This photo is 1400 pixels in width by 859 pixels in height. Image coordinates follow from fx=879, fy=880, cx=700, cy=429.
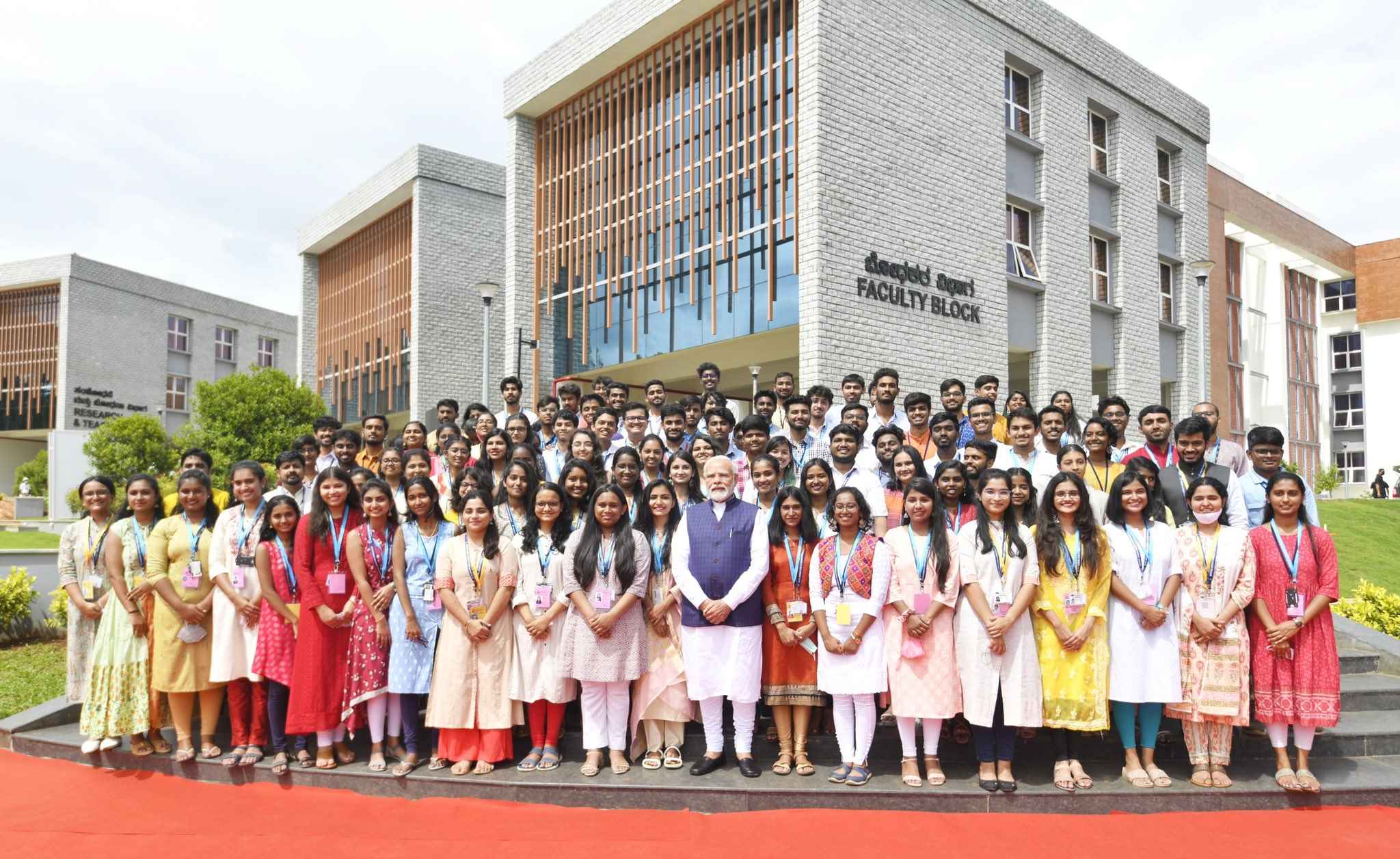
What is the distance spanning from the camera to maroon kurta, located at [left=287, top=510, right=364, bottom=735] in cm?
484

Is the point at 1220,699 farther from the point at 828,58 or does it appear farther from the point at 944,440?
the point at 828,58

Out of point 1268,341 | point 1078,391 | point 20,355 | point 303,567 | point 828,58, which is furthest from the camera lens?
point 20,355

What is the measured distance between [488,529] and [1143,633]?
11.7 ft

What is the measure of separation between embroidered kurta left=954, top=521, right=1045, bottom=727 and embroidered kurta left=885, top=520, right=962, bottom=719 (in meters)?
0.05

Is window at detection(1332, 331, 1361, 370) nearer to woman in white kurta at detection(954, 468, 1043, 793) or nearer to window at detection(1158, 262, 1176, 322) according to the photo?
window at detection(1158, 262, 1176, 322)

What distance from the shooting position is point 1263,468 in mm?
5156

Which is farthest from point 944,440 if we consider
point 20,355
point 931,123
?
point 20,355

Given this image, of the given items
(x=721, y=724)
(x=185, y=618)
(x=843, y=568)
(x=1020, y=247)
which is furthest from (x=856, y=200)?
(x=185, y=618)

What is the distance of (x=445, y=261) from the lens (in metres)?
20.6

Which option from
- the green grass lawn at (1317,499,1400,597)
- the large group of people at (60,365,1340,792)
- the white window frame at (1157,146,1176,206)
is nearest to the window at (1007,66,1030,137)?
the white window frame at (1157,146,1176,206)

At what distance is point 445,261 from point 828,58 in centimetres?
1178

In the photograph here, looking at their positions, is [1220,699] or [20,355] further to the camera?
[20,355]

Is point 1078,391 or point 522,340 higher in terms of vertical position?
point 522,340

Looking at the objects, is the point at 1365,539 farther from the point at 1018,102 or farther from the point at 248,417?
the point at 248,417
